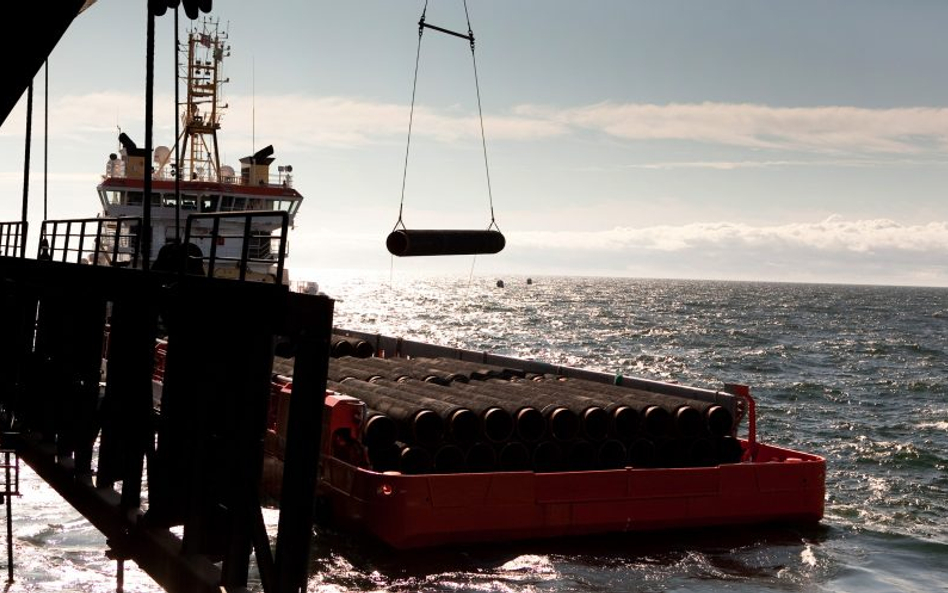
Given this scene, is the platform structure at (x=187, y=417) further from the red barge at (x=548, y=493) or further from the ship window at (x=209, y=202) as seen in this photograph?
the ship window at (x=209, y=202)

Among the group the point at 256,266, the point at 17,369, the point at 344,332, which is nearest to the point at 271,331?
the point at 17,369

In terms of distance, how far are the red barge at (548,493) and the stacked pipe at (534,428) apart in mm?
159

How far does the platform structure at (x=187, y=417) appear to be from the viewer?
810 centimetres

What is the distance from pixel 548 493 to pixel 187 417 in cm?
854

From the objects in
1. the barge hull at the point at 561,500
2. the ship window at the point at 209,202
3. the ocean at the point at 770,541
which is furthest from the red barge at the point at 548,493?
the ship window at the point at 209,202

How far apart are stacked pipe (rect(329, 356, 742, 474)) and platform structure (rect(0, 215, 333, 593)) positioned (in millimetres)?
5479

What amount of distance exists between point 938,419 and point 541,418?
91.3ft

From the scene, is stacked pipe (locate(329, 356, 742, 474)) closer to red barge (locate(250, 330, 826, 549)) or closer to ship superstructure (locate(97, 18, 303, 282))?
red barge (locate(250, 330, 826, 549))

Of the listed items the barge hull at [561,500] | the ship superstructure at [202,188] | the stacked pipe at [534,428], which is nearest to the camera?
the barge hull at [561,500]

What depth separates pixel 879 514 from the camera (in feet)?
76.0

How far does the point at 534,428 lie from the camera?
1784 cm

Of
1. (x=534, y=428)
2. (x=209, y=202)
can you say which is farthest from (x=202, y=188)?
(x=534, y=428)

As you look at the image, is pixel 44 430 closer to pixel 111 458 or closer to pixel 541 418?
pixel 111 458

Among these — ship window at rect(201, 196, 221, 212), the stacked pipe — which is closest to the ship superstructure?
ship window at rect(201, 196, 221, 212)
